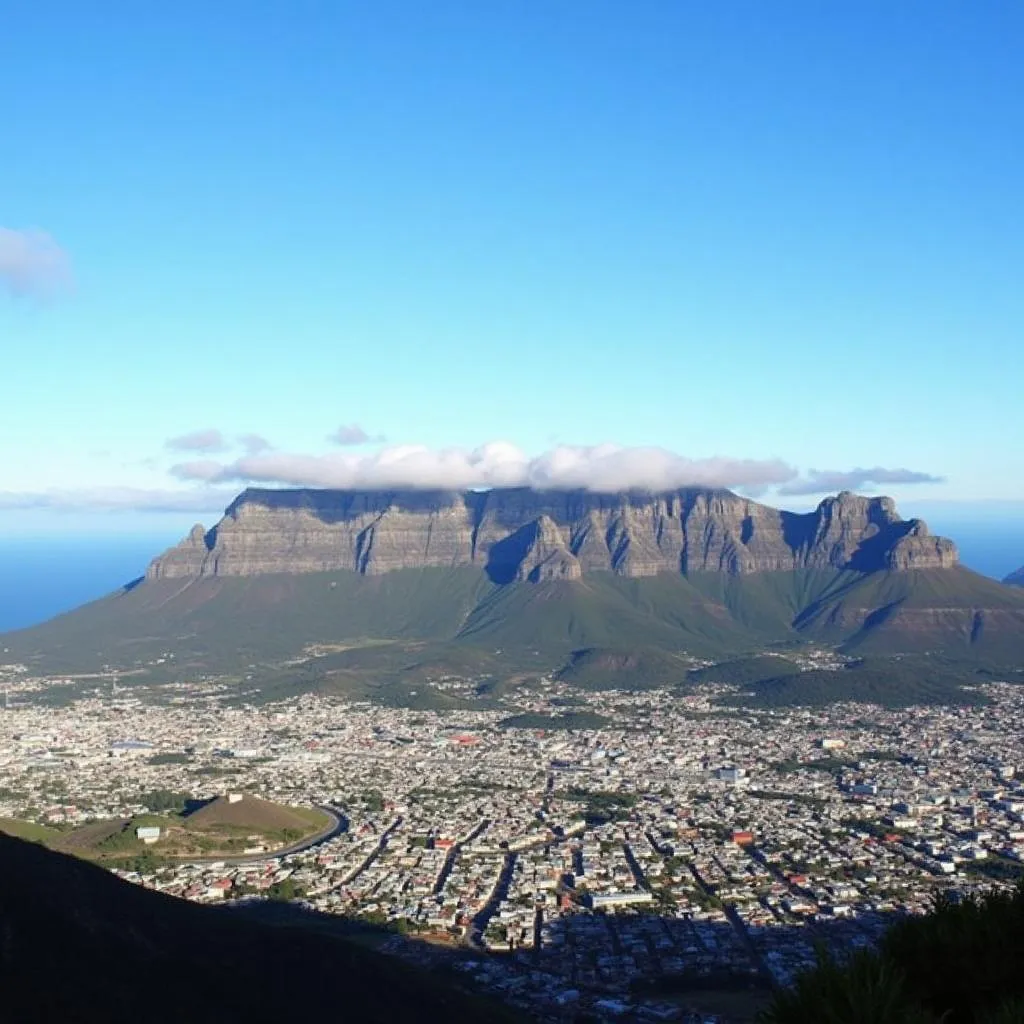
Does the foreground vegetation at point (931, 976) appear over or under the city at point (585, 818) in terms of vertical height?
over

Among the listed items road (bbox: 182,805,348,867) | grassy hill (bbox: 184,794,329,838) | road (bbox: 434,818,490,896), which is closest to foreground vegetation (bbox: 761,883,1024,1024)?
road (bbox: 434,818,490,896)

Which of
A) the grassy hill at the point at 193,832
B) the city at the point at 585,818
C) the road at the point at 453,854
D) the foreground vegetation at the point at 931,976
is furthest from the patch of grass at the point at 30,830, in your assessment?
the foreground vegetation at the point at 931,976

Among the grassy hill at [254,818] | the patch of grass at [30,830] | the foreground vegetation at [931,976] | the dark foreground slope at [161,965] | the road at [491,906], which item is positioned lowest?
the patch of grass at [30,830]

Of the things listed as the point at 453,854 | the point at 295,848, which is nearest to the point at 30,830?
the point at 295,848

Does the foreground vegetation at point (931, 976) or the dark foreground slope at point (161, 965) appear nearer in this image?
the foreground vegetation at point (931, 976)

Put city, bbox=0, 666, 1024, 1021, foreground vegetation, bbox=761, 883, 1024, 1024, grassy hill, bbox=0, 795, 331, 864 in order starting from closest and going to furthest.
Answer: foreground vegetation, bbox=761, 883, 1024, 1024 < city, bbox=0, 666, 1024, 1021 < grassy hill, bbox=0, 795, 331, 864

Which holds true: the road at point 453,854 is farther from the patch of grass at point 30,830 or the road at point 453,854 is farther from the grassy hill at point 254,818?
the patch of grass at point 30,830

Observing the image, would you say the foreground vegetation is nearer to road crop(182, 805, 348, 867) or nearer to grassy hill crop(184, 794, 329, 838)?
road crop(182, 805, 348, 867)
